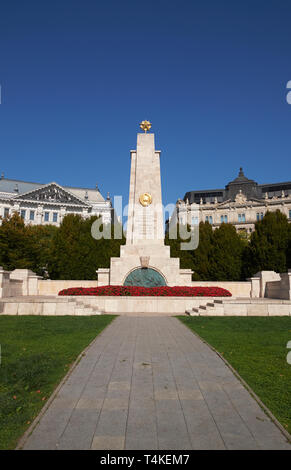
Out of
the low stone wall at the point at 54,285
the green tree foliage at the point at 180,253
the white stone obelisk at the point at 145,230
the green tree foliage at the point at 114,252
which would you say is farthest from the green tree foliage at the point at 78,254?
the white stone obelisk at the point at 145,230

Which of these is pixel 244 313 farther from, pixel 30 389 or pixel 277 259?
pixel 277 259

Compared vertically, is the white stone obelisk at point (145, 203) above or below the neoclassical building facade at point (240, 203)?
below

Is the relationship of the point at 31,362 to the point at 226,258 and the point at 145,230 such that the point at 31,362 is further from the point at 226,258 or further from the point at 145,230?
the point at 226,258

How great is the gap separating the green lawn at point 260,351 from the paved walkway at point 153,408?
0.30 m

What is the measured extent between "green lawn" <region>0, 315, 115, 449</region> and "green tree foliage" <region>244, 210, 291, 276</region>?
24160 mm

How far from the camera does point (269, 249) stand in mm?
33031

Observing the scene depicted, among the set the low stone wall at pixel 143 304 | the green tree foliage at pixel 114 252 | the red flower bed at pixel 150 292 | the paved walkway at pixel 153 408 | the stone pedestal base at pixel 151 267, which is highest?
the green tree foliage at pixel 114 252

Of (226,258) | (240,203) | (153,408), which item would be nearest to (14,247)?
(226,258)

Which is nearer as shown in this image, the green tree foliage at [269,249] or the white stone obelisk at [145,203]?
the white stone obelisk at [145,203]

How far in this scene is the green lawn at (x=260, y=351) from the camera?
17.5 ft

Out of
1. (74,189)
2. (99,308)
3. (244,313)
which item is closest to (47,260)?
(99,308)

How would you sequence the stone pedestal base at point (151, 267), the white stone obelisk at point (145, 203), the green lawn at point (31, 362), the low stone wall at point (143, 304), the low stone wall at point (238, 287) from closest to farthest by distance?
the green lawn at point (31, 362)
the low stone wall at point (143, 304)
the stone pedestal base at point (151, 267)
the white stone obelisk at point (145, 203)
the low stone wall at point (238, 287)

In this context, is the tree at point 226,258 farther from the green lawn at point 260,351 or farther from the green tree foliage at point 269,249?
the green lawn at point 260,351

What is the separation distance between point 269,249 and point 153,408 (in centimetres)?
3067
